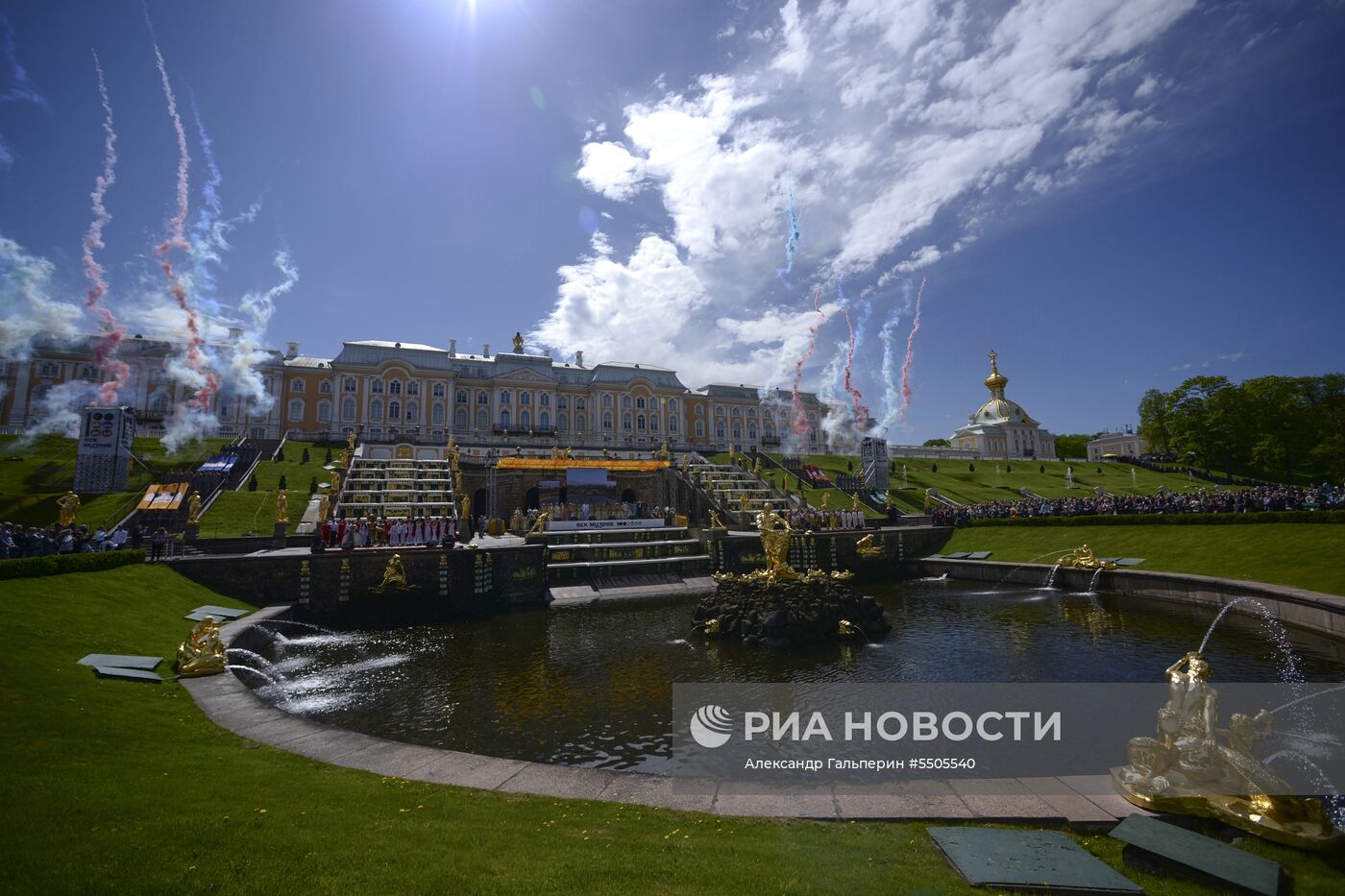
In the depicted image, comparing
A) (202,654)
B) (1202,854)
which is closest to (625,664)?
(202,654)

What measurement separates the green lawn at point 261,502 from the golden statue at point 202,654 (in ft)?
57.3

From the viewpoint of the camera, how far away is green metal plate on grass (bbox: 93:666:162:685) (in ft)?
37.6

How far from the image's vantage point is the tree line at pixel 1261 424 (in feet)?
207

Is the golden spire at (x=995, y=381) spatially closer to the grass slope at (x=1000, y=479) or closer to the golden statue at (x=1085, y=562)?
the grass slope at (x=1000, y=479)

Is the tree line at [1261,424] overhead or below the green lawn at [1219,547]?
overhead

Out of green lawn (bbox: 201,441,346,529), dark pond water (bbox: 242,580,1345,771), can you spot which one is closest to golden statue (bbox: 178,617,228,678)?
dark pond water (bbox: 242,580,1345,771)

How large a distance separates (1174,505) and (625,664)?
1288 inches

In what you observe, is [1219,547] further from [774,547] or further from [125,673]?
[125,673]

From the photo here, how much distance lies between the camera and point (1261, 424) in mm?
65375

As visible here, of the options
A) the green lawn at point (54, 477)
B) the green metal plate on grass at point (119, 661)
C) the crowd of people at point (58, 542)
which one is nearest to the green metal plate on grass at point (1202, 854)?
the green metal plate on grass at point (119, 661)

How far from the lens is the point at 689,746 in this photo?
11352 millimetres

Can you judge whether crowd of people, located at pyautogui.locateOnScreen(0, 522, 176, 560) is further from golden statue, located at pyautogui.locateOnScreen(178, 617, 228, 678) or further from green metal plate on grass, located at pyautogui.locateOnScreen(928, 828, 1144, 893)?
green metal plate on grass, located at pyautogui.locateOnScreen(928, 828, 1144, 893)

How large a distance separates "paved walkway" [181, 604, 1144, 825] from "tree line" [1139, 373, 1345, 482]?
7707cm

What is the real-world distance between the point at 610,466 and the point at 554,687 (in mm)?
34275
